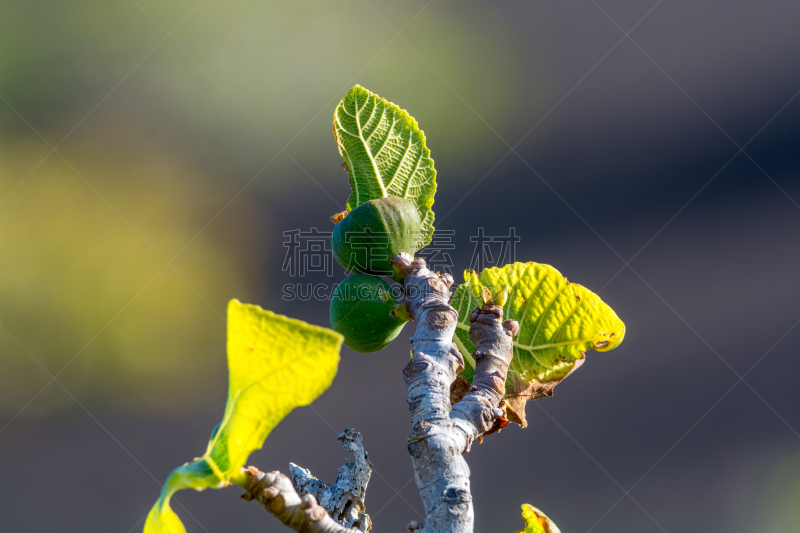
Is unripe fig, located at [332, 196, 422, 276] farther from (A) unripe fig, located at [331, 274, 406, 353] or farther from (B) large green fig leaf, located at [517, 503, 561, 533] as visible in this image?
(B) large green fig leaf, located at [517, 503, 561, 533]

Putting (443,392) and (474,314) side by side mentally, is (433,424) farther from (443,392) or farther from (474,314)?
(474,314)

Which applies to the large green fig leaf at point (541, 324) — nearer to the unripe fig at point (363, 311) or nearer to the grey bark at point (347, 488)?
the unripe fig at point (363, 311)

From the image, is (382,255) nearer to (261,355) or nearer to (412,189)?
(412,189)

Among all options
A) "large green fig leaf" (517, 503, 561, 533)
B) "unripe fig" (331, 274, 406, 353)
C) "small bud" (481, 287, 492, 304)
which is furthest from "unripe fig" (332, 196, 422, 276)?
"large green fig leaf" (517, 503, 561, 533)

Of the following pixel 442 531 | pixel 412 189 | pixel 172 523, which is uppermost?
pixel 412 189

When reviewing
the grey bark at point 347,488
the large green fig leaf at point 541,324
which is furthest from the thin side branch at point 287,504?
the large green fig leaf at point 541,324

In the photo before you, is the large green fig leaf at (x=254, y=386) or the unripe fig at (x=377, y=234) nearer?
the large green fig leaf at (x=254, y=386)

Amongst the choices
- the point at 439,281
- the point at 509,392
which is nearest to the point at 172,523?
the point at 439,281
